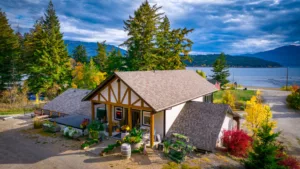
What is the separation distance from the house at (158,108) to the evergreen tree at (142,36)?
15.2 m

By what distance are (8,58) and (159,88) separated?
35.0 metres

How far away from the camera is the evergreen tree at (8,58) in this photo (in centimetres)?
3712

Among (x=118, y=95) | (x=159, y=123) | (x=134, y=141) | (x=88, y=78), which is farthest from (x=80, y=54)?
(x=134, y=141)

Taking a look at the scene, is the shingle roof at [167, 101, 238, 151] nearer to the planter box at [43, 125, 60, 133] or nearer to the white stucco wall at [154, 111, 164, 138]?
the white stucco wall at [154, 111, 164, 138]

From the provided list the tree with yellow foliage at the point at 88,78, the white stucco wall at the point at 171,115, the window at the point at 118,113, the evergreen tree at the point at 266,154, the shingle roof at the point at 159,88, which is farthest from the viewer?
the tree with yellow foliage at the point at 88,78

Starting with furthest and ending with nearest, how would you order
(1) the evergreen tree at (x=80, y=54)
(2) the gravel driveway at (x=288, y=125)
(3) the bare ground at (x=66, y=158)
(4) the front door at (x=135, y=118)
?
1. (1) the evergreen tree at (x=80, y=54)
2. (2) the gravel driveway at (x=288, y=125)
3. (4) the front door at (x=135, y=118)
4. (3) the bare ground at (x=66, y=158)

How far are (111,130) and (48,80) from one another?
83.2 feet

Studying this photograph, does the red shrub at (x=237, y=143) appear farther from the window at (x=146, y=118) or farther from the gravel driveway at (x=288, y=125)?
the window at (x=146, y=118)

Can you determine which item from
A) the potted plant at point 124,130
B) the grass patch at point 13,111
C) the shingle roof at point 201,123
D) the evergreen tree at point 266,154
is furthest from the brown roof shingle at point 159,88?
the grass patch at point 13,111

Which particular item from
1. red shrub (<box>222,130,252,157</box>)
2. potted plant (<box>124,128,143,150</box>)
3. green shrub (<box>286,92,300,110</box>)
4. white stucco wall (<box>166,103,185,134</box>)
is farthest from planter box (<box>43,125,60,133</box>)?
green shrub (<box>286,92,300,110</box>)

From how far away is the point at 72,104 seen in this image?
977 inches

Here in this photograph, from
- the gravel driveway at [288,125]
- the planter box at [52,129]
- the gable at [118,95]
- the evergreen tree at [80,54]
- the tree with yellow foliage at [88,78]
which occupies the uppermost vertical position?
the evergreen tree at [80,54]

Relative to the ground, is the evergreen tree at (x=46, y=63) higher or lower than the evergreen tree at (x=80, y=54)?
lower

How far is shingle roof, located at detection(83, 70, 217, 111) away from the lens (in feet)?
49.5
